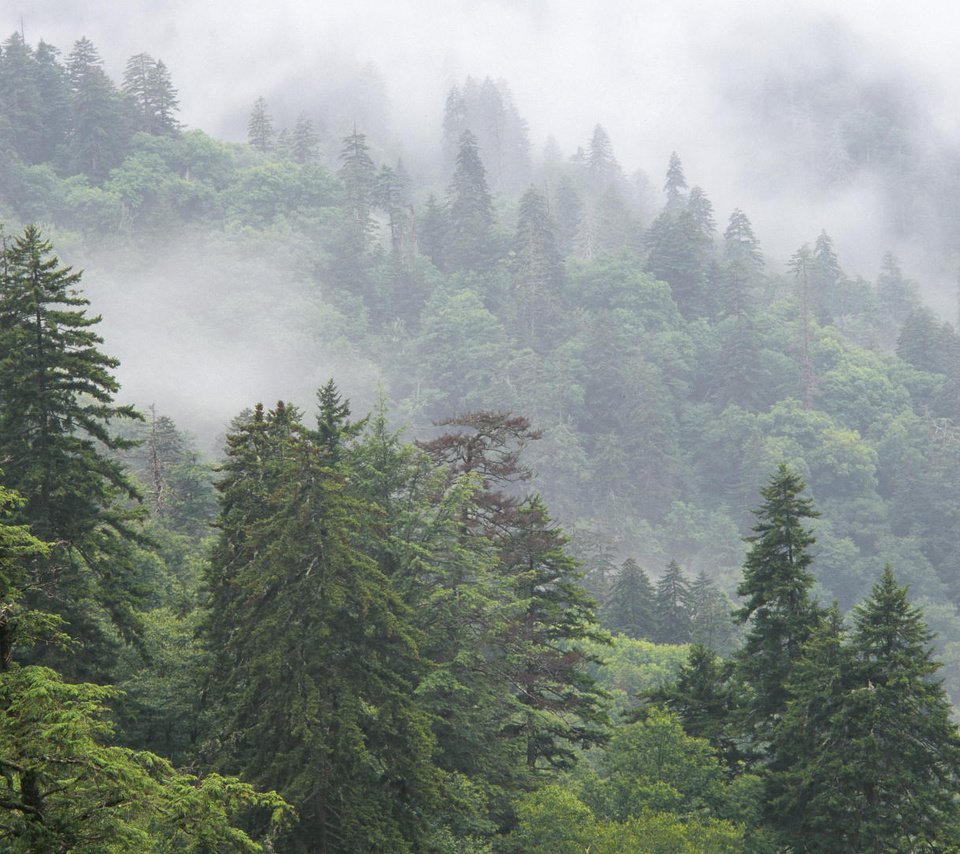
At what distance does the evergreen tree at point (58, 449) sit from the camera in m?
23.9

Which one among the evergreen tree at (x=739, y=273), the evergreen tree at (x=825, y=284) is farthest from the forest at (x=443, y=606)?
the evergreen tree at (x=825, y=284)

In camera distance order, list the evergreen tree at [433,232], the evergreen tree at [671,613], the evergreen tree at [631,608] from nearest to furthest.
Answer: the evergreen tree at [631,608], the evergreen tree at [671,613], the evergreen tree at [433,232]

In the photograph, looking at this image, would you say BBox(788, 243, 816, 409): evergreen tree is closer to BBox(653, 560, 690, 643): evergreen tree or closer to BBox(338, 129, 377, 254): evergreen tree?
BBox(338, 129, 377, 254): evergreen tree

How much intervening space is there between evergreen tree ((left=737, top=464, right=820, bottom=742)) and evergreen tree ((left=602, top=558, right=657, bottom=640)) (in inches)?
1419

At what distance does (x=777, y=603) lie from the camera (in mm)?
32625

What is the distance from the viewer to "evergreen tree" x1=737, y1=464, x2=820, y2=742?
3200 cm

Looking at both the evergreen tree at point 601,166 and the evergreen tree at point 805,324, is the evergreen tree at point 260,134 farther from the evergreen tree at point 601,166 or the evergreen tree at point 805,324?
the evergreen tree at point 805,324

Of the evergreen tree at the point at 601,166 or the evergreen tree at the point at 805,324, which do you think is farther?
the evergreen tree at the point at 601,166

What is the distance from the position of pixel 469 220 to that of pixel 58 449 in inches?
4600

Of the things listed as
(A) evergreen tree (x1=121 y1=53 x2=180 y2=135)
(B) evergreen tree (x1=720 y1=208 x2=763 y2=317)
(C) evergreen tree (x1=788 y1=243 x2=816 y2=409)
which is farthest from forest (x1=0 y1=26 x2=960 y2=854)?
(A) evergreen tree (x1=121 y1=53 x2=180 y2=135)

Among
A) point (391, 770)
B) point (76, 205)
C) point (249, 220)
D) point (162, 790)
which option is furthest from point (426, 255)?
point (162, 790)

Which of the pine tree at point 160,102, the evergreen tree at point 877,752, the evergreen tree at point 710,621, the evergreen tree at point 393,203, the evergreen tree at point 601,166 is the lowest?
the evergreen tree at point 877,752

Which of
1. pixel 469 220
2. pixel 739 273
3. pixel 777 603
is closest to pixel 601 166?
pixel 469 220

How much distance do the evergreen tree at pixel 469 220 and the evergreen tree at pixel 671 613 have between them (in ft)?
232
